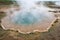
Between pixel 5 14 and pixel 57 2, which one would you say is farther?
pixel 57 2

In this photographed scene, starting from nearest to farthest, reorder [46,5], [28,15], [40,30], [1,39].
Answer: [1,39] < [40,30] < [28,15] < [46,5]

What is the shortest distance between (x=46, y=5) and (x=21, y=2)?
0.31 m

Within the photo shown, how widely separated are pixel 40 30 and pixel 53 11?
339 mm

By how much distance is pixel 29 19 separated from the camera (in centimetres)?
154

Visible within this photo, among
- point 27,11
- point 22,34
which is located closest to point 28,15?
point 27,11

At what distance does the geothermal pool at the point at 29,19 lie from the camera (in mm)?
1473

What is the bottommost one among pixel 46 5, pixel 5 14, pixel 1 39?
→ pixel 1 39

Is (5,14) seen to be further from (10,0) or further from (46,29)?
(46,29)

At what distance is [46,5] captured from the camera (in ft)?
5.53

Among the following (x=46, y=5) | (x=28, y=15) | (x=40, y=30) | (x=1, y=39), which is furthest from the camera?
(x=46, y=5)

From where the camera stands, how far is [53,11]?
164cm

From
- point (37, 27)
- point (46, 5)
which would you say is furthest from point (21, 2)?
point (37, 27)

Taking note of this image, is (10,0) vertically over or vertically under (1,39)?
over

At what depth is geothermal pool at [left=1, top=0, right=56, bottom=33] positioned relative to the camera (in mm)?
1473
